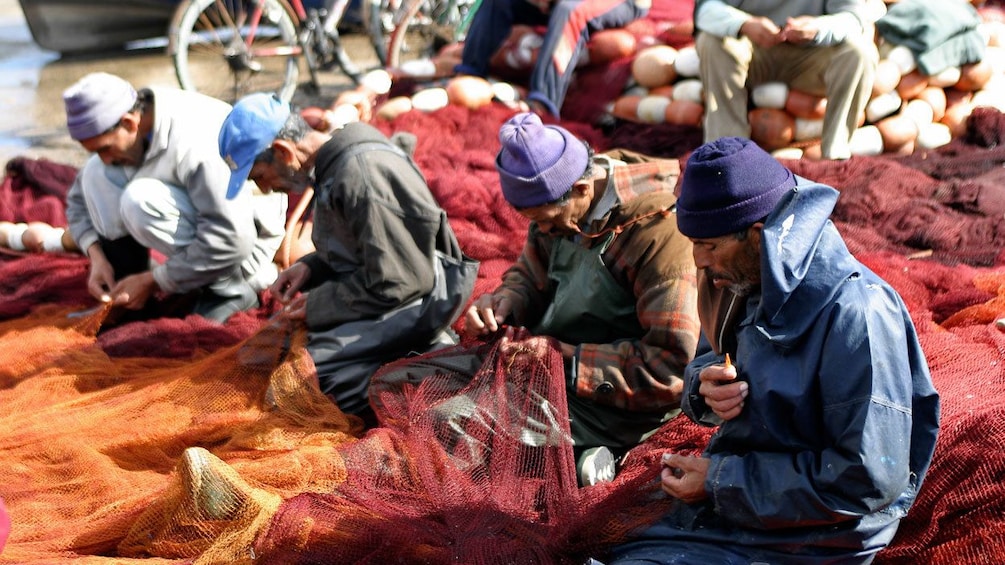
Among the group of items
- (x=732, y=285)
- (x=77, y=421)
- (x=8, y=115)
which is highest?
(x=732, y=285)

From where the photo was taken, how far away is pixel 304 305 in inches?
150

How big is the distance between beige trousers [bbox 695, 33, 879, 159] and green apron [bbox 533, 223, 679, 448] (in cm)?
268

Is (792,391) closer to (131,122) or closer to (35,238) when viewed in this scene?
(131,122)

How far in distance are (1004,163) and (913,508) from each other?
10.8ft

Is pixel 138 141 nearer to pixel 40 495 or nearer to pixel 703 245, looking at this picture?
pixel 40 495

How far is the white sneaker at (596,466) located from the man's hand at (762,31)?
3.29 meters

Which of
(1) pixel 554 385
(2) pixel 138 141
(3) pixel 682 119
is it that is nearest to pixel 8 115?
(2) pixel 138 141

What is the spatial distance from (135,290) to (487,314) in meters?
2.08

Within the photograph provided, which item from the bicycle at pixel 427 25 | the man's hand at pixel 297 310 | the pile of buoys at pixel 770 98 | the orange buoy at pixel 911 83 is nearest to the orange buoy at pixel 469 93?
the pile of buoys at pixel 770 98

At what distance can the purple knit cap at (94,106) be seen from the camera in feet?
13.9

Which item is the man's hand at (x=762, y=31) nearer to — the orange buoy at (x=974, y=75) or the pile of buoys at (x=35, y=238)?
the orange buoy at (x=974, y=75)

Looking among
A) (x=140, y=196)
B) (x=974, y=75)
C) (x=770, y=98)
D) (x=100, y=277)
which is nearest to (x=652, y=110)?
(x=770, y=98)

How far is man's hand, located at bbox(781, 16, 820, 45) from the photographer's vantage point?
5320 mm

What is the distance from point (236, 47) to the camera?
8.70 metres
